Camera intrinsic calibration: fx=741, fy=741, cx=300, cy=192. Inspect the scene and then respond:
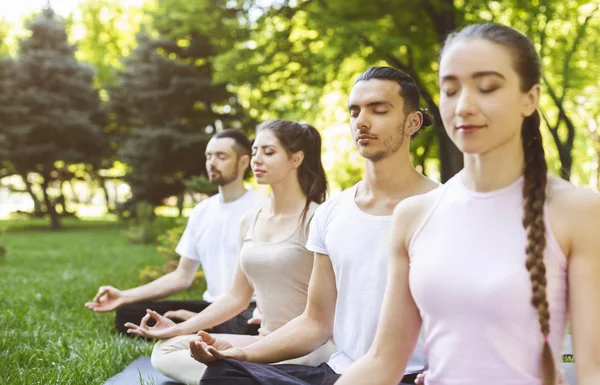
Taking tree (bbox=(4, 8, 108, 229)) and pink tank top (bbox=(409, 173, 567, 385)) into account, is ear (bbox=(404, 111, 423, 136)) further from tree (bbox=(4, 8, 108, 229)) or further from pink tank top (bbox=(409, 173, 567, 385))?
tree (bbox=(4, 8, 108, 229))

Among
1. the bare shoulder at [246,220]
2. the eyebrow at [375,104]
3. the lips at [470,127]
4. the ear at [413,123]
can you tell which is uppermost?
the eyebrow at [375,104]

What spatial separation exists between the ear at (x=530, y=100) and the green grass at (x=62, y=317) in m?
3.55

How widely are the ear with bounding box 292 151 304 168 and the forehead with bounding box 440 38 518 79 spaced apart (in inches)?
104

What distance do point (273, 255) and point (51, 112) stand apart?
23544mm

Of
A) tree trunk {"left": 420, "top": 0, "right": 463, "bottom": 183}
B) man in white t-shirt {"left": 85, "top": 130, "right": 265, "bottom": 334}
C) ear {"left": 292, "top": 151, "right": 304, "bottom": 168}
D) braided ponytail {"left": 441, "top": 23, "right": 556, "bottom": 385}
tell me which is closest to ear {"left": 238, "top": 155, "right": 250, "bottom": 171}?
man in white t-shirt {"left": 85, "top": 130, "right": 265, "bottom": 334}

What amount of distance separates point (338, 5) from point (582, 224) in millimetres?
13713

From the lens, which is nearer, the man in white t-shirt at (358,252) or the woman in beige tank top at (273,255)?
the man in white t-shirt at (358,252)

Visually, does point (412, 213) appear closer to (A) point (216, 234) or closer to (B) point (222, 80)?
(A) point (216, 234)

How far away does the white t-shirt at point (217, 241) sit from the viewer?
589 centimetres

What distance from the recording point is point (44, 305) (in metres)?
8.40

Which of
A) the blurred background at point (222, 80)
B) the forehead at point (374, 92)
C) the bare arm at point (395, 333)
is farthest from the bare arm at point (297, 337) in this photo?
the blurred background at point (222, 80)

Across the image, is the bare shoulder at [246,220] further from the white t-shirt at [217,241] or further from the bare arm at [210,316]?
the white t-shirt at [217,241]

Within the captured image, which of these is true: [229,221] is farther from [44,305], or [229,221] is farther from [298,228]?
[44,305]

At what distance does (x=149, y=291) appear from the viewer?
18.1 feet
